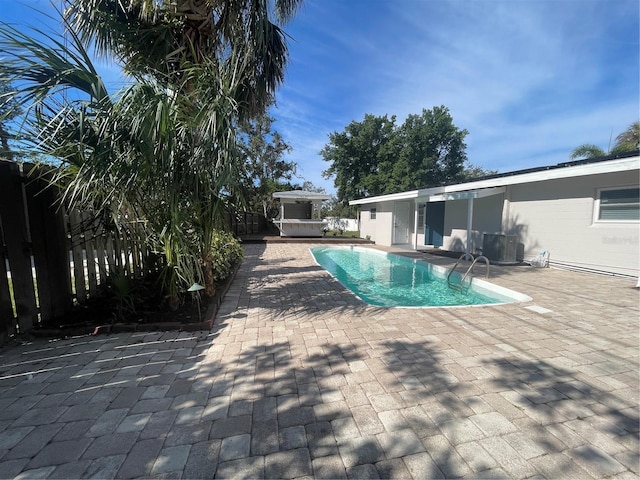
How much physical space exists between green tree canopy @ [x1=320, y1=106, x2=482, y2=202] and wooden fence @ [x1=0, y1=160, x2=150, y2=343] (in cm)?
2376

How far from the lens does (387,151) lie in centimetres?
2609

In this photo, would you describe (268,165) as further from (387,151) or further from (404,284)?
(404,284)

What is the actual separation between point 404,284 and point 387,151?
2108 centimetres

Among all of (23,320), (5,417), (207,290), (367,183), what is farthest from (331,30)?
(367,183)

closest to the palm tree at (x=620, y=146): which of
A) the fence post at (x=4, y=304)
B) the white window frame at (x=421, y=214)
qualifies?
the white window frame at (x=421, y=214)

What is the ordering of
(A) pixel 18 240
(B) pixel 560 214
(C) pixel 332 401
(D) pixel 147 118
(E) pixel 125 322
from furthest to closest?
1. (B) pixel 560 214
2. (E) pixel 125 322
3. (A) pixel 18 240
4. (D) pixel 147 118
5. (C) pixel 332 401

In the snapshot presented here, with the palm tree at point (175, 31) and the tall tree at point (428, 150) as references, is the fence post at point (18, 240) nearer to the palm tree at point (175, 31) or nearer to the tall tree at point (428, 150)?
the palm tree at point (175, 31)

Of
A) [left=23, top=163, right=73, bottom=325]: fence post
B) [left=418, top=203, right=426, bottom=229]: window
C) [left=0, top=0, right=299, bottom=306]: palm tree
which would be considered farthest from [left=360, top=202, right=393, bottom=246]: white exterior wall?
[left=23, top=163, right=73, bottom=325]: fence post

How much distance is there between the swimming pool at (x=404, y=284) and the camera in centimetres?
614

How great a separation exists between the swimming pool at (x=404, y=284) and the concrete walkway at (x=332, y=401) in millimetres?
2043

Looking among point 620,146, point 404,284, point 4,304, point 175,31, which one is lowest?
point 404,284

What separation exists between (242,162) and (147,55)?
266 cm

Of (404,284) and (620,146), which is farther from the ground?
(620,146)

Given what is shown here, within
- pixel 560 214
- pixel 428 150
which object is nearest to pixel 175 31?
pixel 560 214
